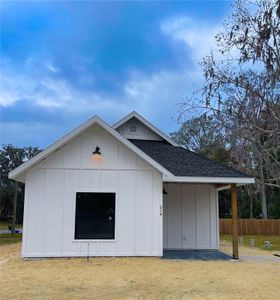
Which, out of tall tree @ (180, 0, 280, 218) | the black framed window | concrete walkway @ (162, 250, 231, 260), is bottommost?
concrete walkway @ (162, 250, 231, 260)

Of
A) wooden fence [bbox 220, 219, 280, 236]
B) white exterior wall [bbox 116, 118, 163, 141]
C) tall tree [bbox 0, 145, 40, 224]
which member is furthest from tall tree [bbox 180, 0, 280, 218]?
tall tree [bbox 0, 145, 40, 224]

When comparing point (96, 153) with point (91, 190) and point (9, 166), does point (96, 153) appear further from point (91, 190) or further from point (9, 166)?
point (9, 166)

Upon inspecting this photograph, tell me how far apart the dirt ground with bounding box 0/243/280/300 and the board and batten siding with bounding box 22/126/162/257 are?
0.45 m

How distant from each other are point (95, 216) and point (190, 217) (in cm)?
434

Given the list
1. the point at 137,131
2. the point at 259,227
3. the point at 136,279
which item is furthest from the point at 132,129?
the point at 259,227

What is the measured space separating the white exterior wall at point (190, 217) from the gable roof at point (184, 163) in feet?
3.92

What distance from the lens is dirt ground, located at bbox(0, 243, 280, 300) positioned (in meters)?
7.17

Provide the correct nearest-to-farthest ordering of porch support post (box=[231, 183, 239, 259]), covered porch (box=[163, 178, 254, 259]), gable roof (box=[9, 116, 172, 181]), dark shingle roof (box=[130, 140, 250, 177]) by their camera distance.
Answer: gable roof (box=[9, 116, 172, 181]) → porch support post (box=[231, 183, 239, 259]) → dark shingle roof (box=[130, 140, 250, 177]) → covered porch (box=[163, 178, 254, 259])

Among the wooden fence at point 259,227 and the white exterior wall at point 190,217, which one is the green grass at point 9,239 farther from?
the wooden fence at point 259,227

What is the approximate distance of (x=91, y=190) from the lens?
467 inches

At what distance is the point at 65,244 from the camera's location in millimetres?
11578

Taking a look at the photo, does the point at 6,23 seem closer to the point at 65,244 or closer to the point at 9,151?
the point at 65,244

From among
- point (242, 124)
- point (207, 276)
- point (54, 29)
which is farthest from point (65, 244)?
point (242, 124)

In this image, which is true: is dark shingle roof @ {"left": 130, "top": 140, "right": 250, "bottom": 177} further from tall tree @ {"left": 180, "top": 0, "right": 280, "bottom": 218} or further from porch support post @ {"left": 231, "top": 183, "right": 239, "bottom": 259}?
tall tree @ {"left": 180, "top": 0, "right": 280, "bottom": 218}
